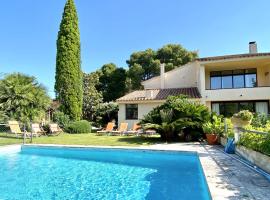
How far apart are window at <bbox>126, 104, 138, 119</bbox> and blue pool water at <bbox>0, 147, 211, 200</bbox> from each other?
435 inches

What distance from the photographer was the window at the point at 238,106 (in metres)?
21.9

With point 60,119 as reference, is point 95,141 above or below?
below

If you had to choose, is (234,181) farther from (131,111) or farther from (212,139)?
(131,111)

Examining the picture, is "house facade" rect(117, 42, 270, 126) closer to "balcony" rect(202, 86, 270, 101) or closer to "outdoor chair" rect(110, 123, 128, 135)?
"balcony" rect(202, 86, 270, 101)

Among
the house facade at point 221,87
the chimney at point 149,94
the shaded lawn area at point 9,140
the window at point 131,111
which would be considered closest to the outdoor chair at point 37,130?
the shaded lawn area at point 9,140

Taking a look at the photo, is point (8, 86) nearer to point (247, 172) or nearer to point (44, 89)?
point (44, 89)

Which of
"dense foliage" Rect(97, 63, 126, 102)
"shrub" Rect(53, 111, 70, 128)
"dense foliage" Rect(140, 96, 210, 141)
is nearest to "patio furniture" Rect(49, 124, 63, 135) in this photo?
"shrub" Rect(53, 111, 70, 128)

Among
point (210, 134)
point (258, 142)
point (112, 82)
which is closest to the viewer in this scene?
point (258, 142)

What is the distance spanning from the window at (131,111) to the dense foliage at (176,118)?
7.59 meters

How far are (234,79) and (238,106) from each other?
2.65 meters

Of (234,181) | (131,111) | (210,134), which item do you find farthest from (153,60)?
(234,181)

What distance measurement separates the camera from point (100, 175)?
30.2ft

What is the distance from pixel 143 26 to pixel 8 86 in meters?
14.1

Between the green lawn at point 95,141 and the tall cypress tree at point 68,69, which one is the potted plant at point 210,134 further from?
the tall cypress tree at point 68,69
